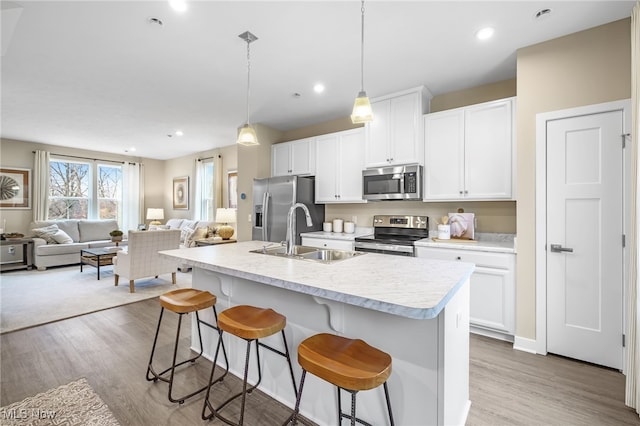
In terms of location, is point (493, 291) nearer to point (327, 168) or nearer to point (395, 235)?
point (395, 235)

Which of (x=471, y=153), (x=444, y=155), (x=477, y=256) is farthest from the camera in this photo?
(x=444, y=155)

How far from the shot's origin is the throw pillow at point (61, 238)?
595cm

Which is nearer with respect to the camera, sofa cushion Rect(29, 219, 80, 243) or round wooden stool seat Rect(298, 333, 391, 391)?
round wooden stool seat Rect(298, 333, 391, 391)

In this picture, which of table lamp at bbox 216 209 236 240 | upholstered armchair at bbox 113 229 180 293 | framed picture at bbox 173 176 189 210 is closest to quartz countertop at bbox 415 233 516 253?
upholstered armchair at bbox 113 229 180 293

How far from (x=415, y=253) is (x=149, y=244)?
153 inches

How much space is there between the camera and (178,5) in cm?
206

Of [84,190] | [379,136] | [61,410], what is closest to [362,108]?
[379,136]

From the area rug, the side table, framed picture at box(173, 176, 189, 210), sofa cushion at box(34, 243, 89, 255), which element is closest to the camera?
the area rug

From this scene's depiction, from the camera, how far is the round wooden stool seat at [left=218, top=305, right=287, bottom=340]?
1.51 metres

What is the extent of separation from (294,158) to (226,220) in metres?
2.46

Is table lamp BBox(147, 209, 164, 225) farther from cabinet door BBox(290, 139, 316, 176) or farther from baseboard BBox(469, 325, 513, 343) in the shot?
baseboard BBox(469, 325, 513, 343)

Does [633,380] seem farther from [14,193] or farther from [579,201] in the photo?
[14,193]

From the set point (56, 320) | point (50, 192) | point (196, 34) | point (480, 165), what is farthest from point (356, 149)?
point (50, 192)

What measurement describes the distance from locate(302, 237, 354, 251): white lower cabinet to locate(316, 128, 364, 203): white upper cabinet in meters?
0.63
